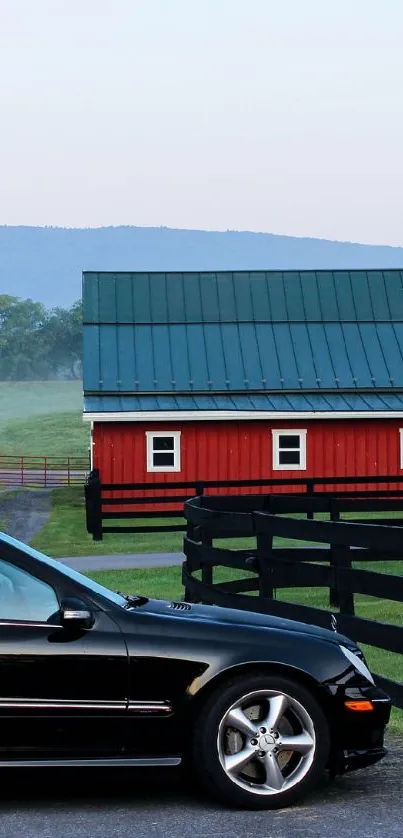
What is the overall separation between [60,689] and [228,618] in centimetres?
96

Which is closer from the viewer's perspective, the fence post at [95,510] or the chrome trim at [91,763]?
the chrome trim at [91,763]

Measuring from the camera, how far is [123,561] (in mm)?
21750

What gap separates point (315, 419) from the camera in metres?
36.2

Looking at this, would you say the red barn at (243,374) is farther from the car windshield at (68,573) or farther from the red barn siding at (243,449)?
the car windshield at (68,573)

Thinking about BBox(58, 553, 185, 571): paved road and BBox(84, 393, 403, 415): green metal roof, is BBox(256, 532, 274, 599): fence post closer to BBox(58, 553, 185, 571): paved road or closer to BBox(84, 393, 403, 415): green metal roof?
BBox(58, 553, 185, 571): paved road

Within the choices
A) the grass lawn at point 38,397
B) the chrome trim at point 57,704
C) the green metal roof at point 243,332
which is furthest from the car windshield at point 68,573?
the grass lawn at point 38,397

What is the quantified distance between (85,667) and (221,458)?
2929 cm

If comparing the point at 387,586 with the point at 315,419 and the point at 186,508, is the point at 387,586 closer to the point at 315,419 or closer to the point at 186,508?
the point at 186,508

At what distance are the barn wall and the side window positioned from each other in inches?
1118

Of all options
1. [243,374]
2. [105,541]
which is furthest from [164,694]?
[243,374]

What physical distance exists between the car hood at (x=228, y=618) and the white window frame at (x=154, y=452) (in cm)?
2834

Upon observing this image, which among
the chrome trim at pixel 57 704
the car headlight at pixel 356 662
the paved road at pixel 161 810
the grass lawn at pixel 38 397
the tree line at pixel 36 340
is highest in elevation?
the tree line at pixel 36 340

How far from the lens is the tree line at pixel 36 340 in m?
145

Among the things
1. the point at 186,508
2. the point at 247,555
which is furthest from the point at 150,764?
the point at 186,508
